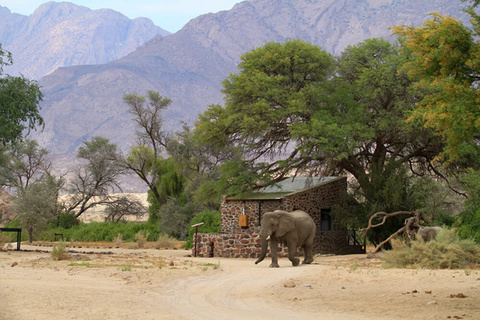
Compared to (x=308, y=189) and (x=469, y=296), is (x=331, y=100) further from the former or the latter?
(x=469, y=296)

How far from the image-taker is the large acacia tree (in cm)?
2908

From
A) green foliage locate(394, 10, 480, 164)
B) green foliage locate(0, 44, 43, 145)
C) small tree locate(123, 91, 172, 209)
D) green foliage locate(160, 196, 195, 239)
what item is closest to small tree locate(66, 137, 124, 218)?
small tree locate(123, 91, 172, 209)

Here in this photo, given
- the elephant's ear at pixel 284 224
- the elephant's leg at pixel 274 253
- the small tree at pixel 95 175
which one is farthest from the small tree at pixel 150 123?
the elephant's ear at pixel 284 224

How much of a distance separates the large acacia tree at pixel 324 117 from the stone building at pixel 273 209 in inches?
38.8

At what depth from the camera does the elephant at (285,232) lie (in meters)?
21.0

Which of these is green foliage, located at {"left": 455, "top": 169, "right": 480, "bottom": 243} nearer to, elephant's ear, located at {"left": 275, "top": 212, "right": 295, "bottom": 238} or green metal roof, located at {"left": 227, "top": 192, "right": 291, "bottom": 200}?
elephant's ear, located at {"left": 275, "top": 212, "right": 295, "bottom": 238}

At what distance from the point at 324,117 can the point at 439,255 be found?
13605 millimetres

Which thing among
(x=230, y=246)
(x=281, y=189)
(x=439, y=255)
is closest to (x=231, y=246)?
(x=230, y=246)

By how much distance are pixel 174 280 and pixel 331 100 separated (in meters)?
18.1

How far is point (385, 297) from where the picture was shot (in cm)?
1177

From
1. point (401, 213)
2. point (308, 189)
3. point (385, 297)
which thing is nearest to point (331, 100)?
point (308, 189)

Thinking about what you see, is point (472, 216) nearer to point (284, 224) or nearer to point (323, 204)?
point (284, 224)

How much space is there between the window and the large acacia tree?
2.22m

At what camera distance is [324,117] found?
96.8 ft
